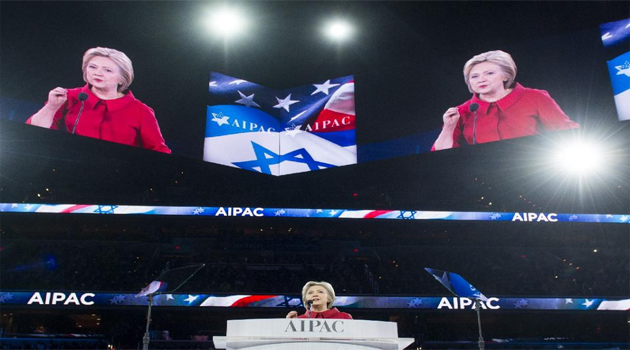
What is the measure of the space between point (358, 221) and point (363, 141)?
502 centimetres

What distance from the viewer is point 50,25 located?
15.0 m

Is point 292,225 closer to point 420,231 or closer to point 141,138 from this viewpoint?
point 420,231

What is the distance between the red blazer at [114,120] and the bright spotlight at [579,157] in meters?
15.3

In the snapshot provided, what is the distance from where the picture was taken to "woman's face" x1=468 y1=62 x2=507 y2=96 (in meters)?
15.9

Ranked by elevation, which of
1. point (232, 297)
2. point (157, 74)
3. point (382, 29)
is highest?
point (382, 29)

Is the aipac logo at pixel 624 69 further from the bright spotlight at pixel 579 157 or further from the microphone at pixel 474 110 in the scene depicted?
the microphone at pixel 474 110

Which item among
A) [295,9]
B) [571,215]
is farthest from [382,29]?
[571,215]

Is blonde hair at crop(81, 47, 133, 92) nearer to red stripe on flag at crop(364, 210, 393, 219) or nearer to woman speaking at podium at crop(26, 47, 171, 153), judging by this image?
woman speaking at podium at crop(26, 47, 171, 153)

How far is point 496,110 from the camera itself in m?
15.8

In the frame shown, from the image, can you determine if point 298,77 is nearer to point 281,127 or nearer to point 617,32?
point 281,127

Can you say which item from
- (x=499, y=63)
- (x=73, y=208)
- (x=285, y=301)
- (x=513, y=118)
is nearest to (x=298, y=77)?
(x=499, y=63)

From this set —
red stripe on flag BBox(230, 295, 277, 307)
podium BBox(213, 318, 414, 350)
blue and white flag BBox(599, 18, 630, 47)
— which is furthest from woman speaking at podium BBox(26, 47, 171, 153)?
blue and white flag BBox(599, 18, 630, 47)

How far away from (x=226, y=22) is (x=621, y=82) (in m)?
12.7

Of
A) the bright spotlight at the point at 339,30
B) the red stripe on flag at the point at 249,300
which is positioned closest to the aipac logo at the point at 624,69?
the bright spotlight at the point at 339,30
